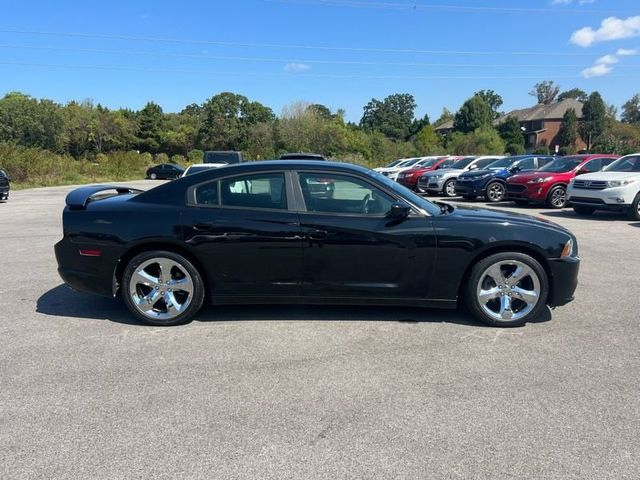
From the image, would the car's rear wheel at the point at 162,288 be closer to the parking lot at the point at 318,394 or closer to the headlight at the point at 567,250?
the parking lot at the point at 318,394

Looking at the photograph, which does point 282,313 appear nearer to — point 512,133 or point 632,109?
point 512,133

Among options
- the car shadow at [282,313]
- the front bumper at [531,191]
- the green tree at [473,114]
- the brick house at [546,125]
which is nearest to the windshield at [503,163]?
the front bumper at [531,191]

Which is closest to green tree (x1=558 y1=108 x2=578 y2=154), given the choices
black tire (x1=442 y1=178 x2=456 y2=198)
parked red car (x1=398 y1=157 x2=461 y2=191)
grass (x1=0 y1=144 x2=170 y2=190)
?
parked red car (x1=398 y1=157 x2=461 y2=191)

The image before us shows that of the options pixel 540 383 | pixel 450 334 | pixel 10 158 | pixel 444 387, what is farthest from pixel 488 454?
pixel 10 158

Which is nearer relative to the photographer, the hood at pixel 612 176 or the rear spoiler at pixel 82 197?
the rear spoiler at pixel 82 197

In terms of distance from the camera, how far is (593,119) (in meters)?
68.1

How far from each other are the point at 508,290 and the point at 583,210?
9546 mm

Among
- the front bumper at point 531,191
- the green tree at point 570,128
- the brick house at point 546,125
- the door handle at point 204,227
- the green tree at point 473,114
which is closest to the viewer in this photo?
the door handle at point 204,227

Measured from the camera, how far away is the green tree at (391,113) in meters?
108

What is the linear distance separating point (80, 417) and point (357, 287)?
8.03 ft

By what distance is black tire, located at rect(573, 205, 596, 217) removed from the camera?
40.5ft

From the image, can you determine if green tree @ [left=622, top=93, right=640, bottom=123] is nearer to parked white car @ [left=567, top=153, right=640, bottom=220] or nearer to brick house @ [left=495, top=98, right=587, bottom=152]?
brick house @ [left=495, top=98, right=587, bottom=152]

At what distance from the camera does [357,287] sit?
181 inches

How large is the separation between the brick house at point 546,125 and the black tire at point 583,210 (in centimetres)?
6517
